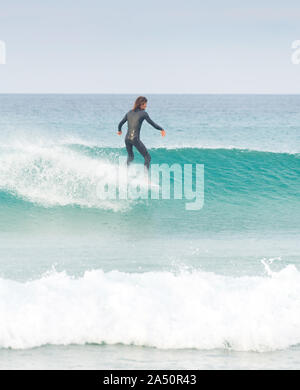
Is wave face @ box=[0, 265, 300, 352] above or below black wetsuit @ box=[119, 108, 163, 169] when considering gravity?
below

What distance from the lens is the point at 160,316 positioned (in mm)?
6930

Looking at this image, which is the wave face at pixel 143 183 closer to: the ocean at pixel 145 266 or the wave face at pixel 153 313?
the ocean at pixel 145 266

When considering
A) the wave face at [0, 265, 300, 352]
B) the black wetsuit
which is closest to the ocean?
the wave face at [0, 265, 300, 352]

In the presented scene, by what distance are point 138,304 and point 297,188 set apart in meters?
9.57

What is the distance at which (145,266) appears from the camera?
361 inches

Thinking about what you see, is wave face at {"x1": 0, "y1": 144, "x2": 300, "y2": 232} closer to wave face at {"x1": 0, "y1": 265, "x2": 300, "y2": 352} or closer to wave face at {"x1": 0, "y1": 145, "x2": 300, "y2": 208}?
wave face at {"x1": 0, "y1": 145, "x2": 300, "y2": 208}

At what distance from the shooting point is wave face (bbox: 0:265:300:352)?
667 cm

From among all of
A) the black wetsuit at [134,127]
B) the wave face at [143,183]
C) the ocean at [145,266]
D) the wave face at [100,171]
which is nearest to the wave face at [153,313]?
the ocean at [145,266]

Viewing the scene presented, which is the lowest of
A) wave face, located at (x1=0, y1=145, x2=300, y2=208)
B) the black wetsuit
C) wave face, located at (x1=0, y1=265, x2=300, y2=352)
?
wave face, located at (x1=0, y1=265, x2=300, y2=352)

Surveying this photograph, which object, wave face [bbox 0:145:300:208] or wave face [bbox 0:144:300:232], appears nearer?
wave face [bbox 0:144:300:232]

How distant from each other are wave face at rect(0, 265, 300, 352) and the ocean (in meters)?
0.01

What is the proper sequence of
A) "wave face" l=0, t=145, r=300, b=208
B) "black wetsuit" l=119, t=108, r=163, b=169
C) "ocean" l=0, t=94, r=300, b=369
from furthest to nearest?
"wave face" l=0, t=145, r=300, b=208 → "black wetsuit" l=119, t=108, r=163, b=169 → "ocean" l=0, t=94, r=300, b=369

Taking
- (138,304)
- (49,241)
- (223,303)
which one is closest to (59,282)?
(138,304)

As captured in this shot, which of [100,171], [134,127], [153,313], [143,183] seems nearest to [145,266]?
[153,313]
